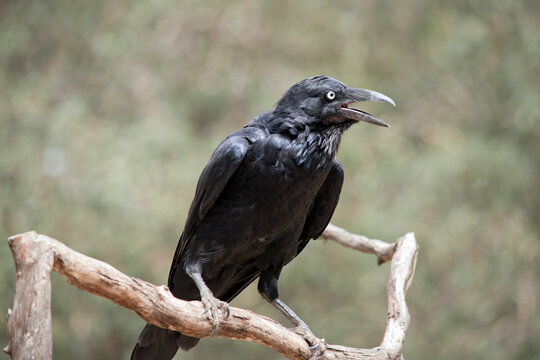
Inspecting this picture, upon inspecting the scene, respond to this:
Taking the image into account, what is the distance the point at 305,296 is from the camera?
25.4 feet

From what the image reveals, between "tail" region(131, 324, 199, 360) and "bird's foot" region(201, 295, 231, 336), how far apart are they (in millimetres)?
567

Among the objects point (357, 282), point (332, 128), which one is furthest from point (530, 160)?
point (332, 128)

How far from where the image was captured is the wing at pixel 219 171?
10.6ft

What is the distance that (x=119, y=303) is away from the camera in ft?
7.67

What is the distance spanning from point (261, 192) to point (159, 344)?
39.8 inches

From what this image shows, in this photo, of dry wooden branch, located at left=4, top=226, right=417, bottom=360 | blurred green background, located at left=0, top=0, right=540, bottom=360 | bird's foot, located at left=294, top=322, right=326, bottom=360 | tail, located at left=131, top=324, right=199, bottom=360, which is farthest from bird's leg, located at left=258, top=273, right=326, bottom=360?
blurred green background, located at left=0, top=0, right=540, bottom=360

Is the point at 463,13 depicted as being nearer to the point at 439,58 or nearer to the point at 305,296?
the point at 439,58

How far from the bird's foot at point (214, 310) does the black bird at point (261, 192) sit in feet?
0.48

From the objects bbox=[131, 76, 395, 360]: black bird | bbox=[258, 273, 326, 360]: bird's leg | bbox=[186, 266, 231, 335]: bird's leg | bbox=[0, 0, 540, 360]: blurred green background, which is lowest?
bbox=[186, 266, 231, 335]: bird's leg

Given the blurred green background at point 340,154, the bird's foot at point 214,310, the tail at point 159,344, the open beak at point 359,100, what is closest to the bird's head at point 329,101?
the open beak at point 359,100

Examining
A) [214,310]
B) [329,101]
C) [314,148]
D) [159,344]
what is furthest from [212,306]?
[329,101]

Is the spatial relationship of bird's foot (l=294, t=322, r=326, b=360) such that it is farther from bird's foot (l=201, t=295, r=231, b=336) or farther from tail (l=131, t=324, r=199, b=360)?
tail (l=131, t=324, r=199, b=360)

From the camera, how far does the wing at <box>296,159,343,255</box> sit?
11.9 feet

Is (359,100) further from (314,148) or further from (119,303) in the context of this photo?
(119,303)
